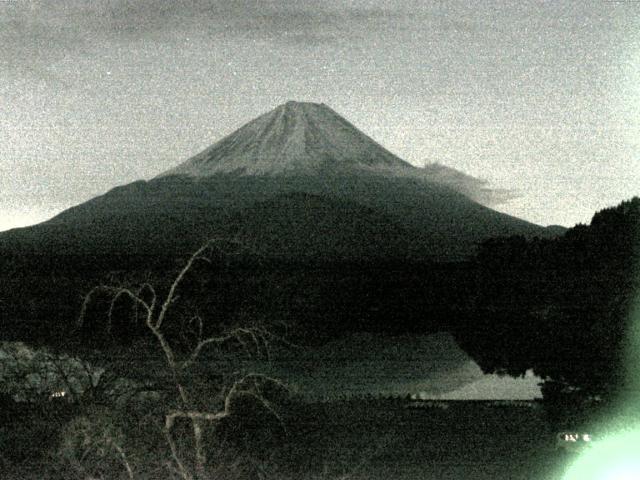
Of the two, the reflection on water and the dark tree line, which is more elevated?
the dark tree line

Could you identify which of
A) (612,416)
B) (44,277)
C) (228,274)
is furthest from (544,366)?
(44,277)

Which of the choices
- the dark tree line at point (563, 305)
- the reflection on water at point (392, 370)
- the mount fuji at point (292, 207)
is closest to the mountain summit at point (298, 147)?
the mount fuji at point (292, 207)

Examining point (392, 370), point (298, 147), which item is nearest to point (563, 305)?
point (392, 370)

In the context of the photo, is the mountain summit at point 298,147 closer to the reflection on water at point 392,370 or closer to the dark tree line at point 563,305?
the reflection on water at point 392,370

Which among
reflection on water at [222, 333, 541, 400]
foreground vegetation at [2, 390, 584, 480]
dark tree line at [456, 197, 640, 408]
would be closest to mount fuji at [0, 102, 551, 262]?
reflection on water at [222, 333, 541, 400]

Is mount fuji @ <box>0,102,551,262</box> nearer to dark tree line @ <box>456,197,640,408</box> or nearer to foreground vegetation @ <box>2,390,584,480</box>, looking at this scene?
dark tree line @ <box>456,197,640,408</box>

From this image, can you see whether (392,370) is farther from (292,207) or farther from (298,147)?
(298,147)
